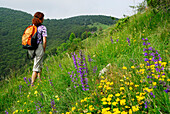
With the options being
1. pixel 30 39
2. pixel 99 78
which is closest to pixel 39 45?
pixel 30 39

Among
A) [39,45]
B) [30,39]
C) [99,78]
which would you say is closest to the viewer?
[99,78]

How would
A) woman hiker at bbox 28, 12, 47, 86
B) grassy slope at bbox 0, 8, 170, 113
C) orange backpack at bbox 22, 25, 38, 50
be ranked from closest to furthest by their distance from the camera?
grassy slope at bbox 0, 8, 170, 113 < orange backpack at bbox 22, 25, 38, 50 < woman hiker at bbox 28, 12, 47, 86

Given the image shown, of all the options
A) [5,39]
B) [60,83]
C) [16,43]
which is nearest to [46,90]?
[60,83]

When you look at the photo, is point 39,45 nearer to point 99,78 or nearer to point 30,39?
point 30,39

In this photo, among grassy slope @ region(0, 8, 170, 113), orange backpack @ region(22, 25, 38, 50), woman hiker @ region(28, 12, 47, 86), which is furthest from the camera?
woman hiker @ region(28, 12, 47, 86)

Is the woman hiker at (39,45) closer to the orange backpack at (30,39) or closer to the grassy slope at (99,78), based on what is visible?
the orange backpack at (30,39)

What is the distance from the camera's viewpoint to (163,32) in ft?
9.75

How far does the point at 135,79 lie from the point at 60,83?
1793 millimetres

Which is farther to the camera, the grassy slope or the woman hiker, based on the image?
the woman hiker

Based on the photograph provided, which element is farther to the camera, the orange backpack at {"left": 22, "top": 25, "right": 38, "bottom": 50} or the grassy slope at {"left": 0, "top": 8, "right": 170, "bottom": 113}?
the orange backpack at {"left": 22, "top": 25, "right": 38, "bottom": 50}

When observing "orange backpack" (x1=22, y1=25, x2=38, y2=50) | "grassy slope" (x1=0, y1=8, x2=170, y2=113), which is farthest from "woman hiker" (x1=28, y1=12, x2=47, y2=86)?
"grassy slope" (x1=0, y1=8, x2=170, y2=113)

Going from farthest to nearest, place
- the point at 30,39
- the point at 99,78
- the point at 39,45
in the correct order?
the point at 39,45, the point at 30,39, the point at 99,78

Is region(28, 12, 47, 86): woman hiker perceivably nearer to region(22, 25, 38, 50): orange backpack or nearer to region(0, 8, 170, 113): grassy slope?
region(22, 25, 38, 50): orange backpack

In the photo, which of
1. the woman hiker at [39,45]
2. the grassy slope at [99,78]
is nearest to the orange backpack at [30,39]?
the woman hiker at [39,45]
